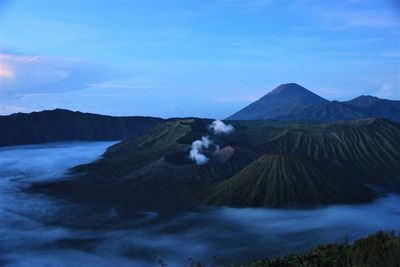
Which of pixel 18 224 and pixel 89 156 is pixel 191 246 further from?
pixel 89 156

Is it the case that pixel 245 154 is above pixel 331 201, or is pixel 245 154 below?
above

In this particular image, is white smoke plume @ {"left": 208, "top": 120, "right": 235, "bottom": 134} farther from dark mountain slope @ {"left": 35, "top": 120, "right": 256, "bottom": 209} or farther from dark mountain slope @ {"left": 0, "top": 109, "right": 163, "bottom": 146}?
dark mountain slope @ {"left": 0, "top": 109, "right": 163, "bottom": 146}

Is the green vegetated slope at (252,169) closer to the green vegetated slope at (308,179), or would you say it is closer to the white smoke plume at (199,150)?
the green vegetated slope at (308,179)

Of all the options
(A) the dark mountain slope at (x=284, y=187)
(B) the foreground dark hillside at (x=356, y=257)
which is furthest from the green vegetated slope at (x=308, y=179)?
(B) the foreground dark hillside at (x=356, y=257)

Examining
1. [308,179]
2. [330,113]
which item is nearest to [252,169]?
[308,179]

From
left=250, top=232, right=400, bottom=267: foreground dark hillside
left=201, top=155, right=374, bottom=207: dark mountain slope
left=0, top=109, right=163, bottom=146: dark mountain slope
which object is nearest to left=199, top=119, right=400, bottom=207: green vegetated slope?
left=201, top=155, right=374, bottom=207: dark mountain slope

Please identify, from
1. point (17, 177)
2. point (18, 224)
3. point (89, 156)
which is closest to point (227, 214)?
point (18, 224)

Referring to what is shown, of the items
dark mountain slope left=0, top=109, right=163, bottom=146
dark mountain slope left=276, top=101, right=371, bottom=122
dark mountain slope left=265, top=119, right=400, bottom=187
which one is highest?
dark mountain slope left=276, top=101, right=371, bottom=122

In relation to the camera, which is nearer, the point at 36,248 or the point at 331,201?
the point at 36,248
